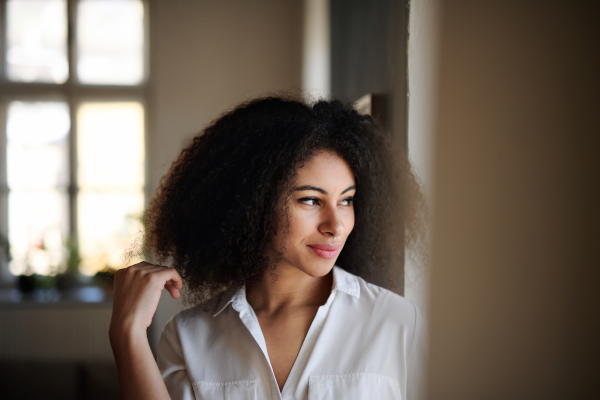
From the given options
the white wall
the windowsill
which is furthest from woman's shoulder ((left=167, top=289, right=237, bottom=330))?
the windowsill

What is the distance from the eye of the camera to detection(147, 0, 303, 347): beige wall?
3.28 metres

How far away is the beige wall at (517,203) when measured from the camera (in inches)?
30.5

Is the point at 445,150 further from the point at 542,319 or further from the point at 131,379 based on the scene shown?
the point at 131,379

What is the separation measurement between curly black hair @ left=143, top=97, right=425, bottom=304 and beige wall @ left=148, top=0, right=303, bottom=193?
2.15 metres

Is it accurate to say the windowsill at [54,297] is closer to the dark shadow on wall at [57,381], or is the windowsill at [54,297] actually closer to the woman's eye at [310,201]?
the dark shadow on wall at [57,381]

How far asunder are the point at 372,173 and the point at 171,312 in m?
2.17

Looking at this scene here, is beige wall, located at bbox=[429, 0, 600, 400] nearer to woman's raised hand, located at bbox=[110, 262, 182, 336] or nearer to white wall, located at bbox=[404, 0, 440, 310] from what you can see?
white wall, located at bbox=[404, 0, 440, 310]

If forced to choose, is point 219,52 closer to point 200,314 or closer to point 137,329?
point 200,314

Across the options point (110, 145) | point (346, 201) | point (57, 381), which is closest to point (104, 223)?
point (110, 145)

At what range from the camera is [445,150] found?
Answer: 96 cm

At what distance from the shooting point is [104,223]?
11.8 ft

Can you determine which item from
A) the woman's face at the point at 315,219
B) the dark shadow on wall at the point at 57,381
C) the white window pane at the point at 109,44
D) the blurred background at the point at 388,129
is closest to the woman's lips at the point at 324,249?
the woman's face at the point at 315,219

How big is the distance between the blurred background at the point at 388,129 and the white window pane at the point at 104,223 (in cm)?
1

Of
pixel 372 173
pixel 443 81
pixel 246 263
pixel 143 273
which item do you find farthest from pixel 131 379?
pixel 443 81
